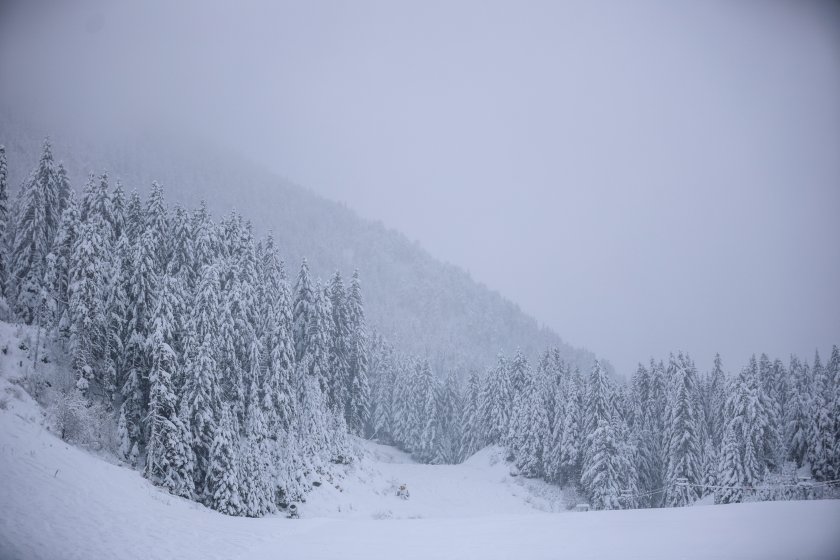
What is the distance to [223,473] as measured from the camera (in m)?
28.2

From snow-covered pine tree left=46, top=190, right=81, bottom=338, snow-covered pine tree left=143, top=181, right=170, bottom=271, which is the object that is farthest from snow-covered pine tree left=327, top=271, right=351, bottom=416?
snow-covered pine tree left=46, top=190, right=81, bottom=338

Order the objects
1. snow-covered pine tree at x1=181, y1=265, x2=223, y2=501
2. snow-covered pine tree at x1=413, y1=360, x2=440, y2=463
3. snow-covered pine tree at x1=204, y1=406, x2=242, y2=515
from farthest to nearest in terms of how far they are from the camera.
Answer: snow-covered pine tree at x1=413, y1=360, x2=440, y2=463 < snow-covered pine tree at x1=181, y1=265, x2=223, y2=501 < snow-covered pine tree at x1=204, y1=406, x2=242, y2=515

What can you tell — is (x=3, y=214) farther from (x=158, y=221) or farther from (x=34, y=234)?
(x=158, y=221)

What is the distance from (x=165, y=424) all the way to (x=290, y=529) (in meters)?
11.6

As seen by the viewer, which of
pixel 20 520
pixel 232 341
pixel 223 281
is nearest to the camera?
pixel 20 520

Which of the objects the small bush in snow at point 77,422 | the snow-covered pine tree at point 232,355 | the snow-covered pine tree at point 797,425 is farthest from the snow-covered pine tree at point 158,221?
the snow-covered pine tree at point 797,425

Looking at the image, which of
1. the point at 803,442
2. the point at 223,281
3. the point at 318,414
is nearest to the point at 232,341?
the point at 223,281

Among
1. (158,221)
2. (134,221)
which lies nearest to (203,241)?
(158,221)

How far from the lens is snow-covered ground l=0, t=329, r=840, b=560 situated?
12406mm

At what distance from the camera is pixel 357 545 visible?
15.7 m

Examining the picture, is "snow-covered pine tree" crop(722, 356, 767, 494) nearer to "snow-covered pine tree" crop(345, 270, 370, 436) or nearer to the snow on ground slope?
the snow on ground slope

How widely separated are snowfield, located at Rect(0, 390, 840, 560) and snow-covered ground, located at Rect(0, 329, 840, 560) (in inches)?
1.7

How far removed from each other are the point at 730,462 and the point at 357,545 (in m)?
44.0

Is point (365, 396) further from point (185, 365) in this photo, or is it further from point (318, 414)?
point (185, 365)
